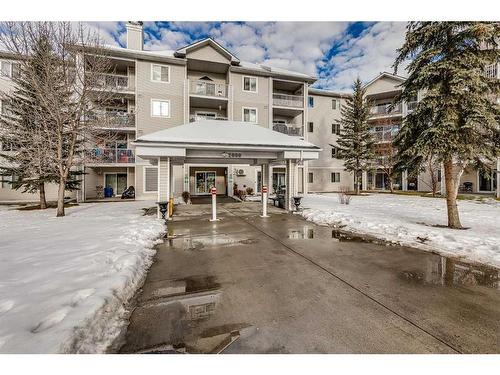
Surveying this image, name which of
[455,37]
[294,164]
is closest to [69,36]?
[294,164]

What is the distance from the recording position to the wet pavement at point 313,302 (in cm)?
261

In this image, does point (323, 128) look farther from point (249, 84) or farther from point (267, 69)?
point (249, 84)

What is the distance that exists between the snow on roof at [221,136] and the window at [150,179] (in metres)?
7.88

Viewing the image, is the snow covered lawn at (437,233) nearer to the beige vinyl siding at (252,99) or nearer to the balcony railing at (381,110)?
the beige vinyl siding at (252,99)

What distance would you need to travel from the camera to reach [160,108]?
63.5 feet

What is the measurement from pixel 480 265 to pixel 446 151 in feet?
Answer: 13.4

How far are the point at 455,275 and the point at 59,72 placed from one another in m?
16.1

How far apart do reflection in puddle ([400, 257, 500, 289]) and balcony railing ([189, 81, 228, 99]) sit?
1942 centimetres

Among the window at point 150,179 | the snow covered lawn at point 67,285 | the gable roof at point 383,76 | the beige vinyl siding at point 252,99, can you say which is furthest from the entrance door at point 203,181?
the gable roof at point 383,76

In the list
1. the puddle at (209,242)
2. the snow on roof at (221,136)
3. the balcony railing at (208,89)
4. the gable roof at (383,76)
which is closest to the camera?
the puddle at (209,242)

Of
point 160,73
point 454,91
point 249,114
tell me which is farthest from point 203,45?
point 454,91

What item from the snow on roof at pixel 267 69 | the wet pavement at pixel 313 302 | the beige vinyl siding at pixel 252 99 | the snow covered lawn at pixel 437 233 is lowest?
the wet pavement at pixel 313 302

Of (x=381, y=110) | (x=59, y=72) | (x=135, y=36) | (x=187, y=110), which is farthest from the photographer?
(x=381, y=110)

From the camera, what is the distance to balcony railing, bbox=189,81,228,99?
19.9m
